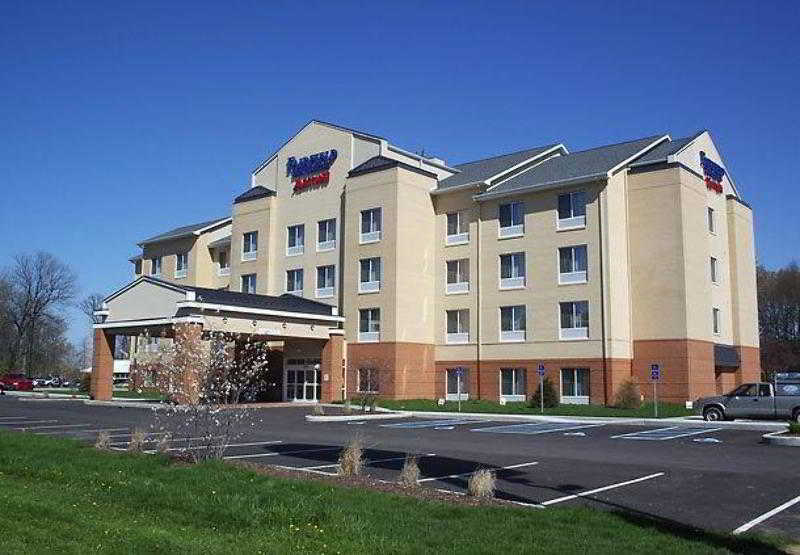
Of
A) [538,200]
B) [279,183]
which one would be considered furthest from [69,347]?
[538,200]

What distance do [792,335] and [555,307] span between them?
2004 inches

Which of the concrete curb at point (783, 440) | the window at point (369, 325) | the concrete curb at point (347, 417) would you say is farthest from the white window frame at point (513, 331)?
the concrete curb at point (783, 440)

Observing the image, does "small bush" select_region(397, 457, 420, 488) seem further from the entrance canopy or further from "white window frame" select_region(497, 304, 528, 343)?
"white window frame" select_region(497, 304, 528, 343)

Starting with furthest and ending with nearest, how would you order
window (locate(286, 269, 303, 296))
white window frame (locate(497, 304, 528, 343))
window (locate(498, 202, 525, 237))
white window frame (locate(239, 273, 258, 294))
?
1. white window frame (locate(239, 273, 258, 294))
2. window (locate(286, 269, 303, 296))
3. window (locate(498, 202, 525, 237))
4. white window frame (locate(497, 304, 528, 343))

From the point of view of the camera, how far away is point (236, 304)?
39.6 m

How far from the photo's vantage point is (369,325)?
4481cm

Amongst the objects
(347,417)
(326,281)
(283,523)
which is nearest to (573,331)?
(347,417)

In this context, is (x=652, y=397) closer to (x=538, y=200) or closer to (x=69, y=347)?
(x=538, y=200)

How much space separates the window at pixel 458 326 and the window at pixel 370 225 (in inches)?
241

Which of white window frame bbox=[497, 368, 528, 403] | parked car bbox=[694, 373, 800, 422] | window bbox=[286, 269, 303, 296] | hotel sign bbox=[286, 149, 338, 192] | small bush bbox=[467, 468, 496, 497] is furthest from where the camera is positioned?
window bbox=[286, 269, 303, 296]

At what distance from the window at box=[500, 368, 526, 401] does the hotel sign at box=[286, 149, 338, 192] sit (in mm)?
16472

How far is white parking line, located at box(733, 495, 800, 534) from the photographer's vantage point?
31.1ft

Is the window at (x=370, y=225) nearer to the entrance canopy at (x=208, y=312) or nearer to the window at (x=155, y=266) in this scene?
the entrance canopy at (x=208, y=312)

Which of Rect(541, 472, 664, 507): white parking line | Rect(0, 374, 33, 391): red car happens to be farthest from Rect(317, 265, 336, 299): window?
Rect(0, 374, 33, 391): red car
